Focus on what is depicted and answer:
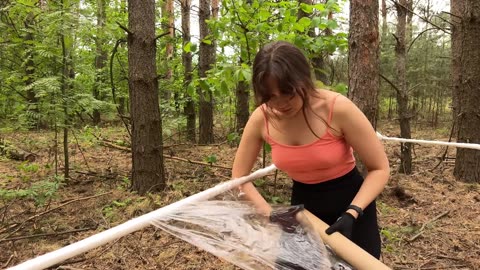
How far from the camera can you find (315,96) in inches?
57.6

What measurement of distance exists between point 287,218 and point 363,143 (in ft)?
1.47

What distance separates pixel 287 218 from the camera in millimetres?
1578

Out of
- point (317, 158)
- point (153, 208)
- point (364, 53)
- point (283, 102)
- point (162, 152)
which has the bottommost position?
point (153, 208)

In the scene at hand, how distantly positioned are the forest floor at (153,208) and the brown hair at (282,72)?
6.30 ft

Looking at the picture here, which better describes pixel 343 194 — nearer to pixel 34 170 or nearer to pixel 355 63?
pixel 355 63

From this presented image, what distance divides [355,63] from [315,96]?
6.58ft

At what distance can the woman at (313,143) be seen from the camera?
134cm

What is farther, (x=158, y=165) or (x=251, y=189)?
(x=158, y=165)

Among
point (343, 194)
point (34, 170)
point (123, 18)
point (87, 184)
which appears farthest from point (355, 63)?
point (123, 18)

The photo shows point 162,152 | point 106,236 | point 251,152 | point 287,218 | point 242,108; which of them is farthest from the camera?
point 242,108

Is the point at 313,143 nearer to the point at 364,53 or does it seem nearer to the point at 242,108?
the point at 364,53

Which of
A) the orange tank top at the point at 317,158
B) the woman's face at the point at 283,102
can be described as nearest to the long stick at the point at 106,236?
the orange tank top at the point at 317,158

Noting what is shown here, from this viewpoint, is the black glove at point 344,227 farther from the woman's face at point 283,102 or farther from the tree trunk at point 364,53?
the tree trunk at point 364,53

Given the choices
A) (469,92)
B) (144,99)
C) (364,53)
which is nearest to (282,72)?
(364,53)
